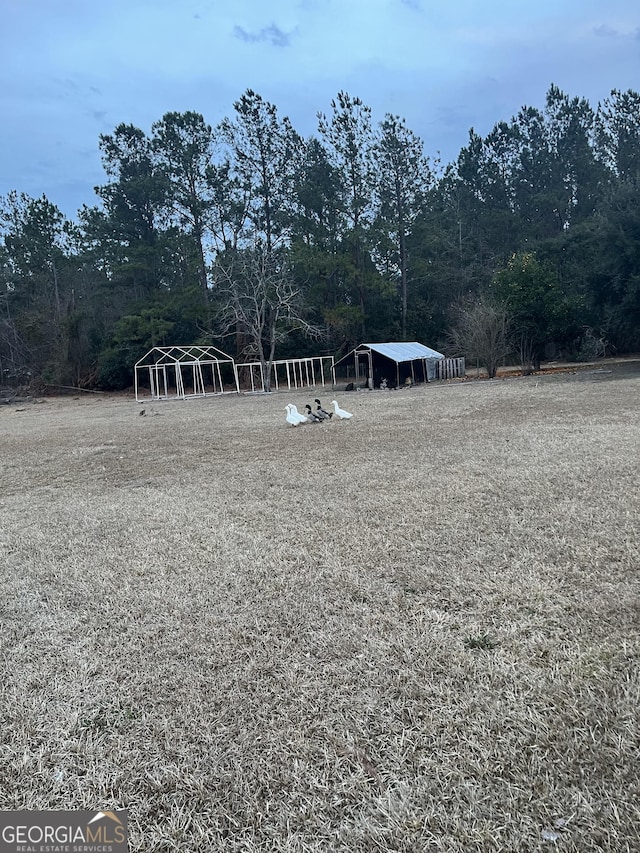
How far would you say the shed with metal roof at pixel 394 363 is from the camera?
21.8m

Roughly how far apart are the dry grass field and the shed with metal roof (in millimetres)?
16745

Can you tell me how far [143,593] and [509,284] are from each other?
24974 millimetres

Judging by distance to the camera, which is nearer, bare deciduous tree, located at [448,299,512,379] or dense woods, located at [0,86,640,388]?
bare deciduous tree, located at [448,299,512,379]

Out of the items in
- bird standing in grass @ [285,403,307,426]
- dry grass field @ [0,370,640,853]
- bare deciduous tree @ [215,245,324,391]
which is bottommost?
dry grass field @ [0,370,640,853]

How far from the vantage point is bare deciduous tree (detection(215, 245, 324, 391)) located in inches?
973

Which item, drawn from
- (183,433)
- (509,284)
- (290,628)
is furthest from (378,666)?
(509,284)

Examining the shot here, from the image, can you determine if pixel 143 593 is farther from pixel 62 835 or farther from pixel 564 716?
pixel 564 716

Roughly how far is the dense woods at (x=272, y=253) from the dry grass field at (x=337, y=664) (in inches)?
880

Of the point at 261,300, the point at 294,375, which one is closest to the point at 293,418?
the point at 294,375

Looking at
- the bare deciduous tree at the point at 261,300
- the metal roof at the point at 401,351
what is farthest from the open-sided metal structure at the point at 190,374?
the metal roof at the point at 401,351

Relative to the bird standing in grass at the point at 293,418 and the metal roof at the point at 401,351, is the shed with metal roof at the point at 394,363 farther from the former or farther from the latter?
the bird standing in grass at the point at 293,418

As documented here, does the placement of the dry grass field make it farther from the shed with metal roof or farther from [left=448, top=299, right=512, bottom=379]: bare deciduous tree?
[left=448, top=299, right=512, bottom=379]: bare deciduous tree

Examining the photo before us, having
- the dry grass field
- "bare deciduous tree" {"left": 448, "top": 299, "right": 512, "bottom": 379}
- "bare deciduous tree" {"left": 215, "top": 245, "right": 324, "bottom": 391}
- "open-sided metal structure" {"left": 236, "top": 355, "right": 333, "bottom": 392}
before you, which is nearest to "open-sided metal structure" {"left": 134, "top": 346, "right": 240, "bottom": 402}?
"open-sided metal structure" {"left": 236, "top": 355, "right": 333, "bottom": 392}

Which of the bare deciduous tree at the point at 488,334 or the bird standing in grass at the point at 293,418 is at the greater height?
the bare deciduous tree at the point at 488,334
